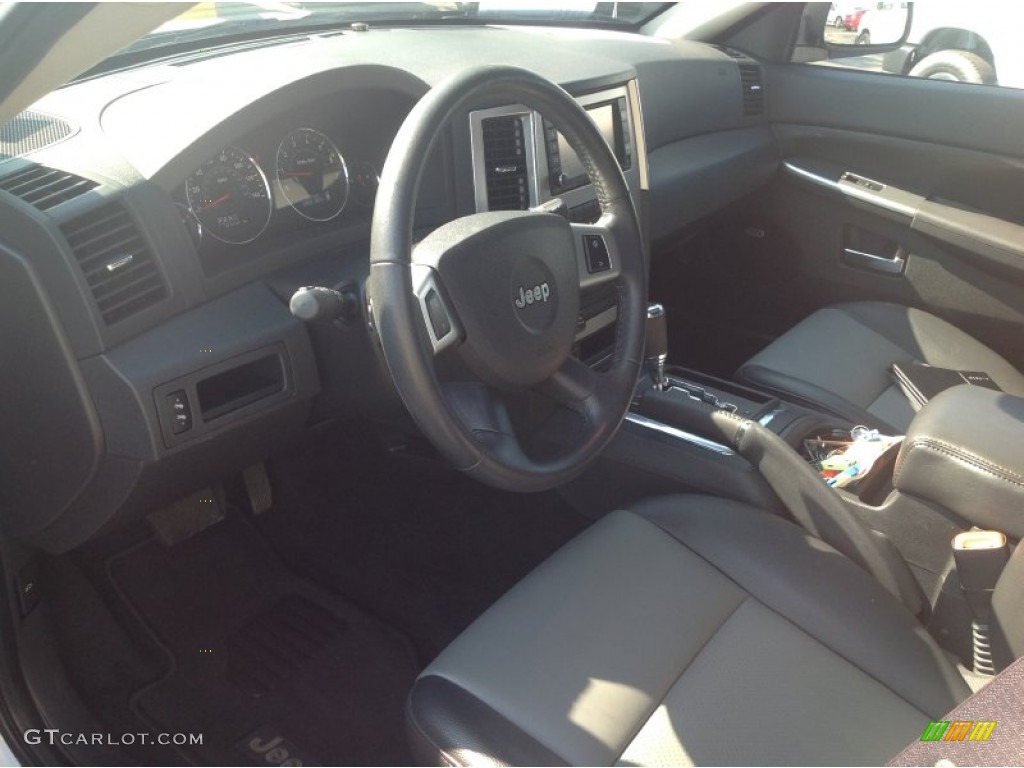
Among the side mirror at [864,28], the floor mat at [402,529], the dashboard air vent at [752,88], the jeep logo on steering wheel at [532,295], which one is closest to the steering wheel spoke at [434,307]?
the jeep logo on steering wheel at [532,295]

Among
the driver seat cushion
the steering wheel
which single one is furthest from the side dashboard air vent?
the driver seat cushion

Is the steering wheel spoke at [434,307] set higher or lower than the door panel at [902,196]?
higher

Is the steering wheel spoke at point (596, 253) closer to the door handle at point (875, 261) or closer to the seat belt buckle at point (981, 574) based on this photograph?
the seat belt buckle at point (981, 574)

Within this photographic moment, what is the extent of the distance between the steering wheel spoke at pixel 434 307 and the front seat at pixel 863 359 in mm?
1124

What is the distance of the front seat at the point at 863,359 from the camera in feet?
7.20

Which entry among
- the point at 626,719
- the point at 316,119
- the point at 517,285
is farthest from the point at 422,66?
the point at 626,719

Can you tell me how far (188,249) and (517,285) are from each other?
552 mm

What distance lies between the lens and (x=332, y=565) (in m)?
2.30

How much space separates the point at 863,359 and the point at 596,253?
3.31 ft

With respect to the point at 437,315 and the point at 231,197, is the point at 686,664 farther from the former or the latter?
the point at 231,197

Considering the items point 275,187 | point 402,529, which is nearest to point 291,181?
point 275,187

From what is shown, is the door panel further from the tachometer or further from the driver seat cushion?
the tachometer

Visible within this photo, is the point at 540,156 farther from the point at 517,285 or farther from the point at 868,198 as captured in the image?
the point at 868,198

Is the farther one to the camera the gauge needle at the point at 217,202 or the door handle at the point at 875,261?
the door handle at the point at 875,261
